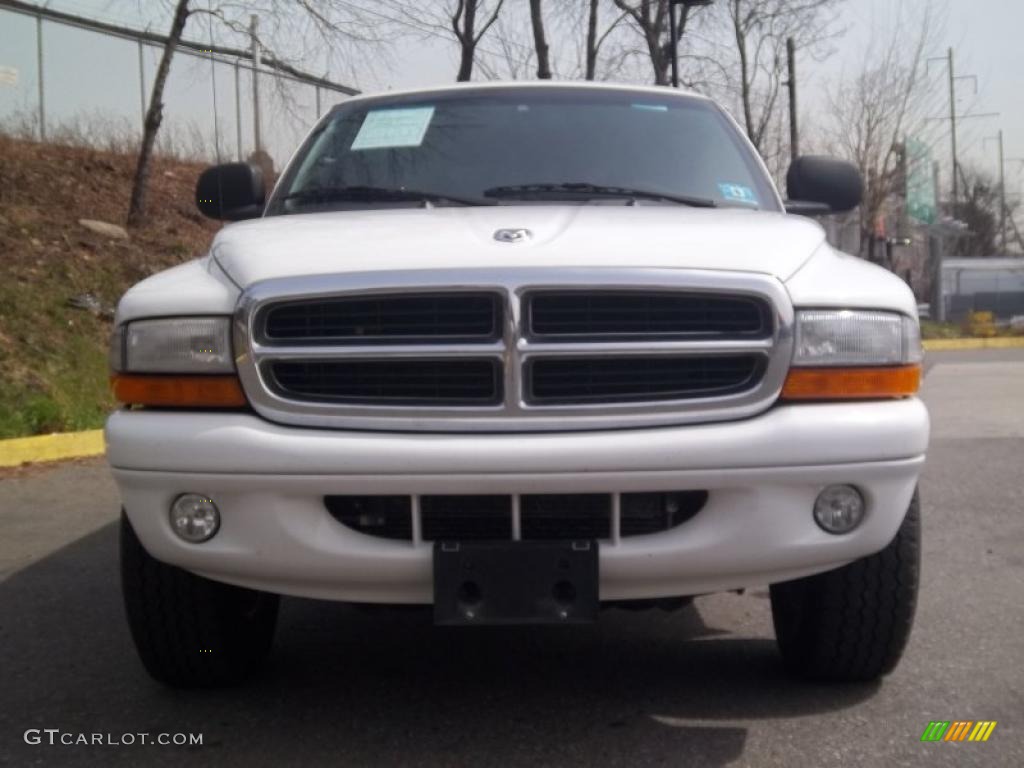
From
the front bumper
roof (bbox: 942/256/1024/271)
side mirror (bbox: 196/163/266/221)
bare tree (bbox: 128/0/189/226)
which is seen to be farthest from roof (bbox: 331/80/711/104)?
roof (bbox: 942/256/1024/271)

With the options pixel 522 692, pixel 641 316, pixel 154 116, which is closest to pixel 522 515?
pixel 641 316

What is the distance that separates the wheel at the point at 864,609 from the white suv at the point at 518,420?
0.37ft

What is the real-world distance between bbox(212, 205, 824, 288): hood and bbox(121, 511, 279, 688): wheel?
0.84 metres

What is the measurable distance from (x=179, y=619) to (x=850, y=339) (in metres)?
1.94

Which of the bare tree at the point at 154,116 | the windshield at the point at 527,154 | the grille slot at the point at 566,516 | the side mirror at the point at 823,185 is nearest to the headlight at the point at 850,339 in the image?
the grille slot at the point at 566,516

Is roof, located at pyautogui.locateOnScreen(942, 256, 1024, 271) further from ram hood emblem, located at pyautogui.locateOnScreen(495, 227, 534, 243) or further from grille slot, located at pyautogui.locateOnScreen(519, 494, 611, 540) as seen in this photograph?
grille slot, located at pyautogui.locateOnScreen(519, 494, 611, 540)

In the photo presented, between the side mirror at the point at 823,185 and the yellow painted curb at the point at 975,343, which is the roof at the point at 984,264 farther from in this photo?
the side mirror at the point at 823,185

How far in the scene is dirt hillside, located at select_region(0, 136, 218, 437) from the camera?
9.48 meters

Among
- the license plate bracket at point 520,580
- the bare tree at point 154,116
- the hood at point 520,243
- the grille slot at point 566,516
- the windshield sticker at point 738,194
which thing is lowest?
the license plate bracket at point 520,580

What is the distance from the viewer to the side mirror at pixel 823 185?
15.9 feet

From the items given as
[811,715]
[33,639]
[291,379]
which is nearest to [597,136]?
[291,379]

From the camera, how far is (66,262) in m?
11.6

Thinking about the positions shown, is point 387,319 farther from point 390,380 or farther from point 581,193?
point 581,193

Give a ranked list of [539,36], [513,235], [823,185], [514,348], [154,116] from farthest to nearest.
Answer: [539,36], [154,116], [823,185], [513,235], [514,348]
